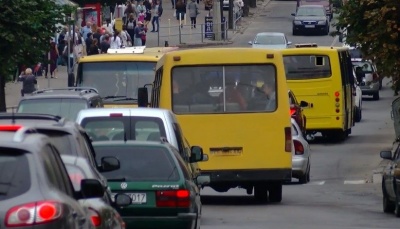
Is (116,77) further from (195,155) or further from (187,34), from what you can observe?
(187,34)

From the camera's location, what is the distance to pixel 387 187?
19828mm

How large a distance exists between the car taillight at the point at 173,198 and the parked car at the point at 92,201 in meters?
3.02

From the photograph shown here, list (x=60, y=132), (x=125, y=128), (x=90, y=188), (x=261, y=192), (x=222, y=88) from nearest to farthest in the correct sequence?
(x=90, y=188) → (x=60, y=132) → (x=125, y=128) → (x=222, y=88) → (x=261, y=192)

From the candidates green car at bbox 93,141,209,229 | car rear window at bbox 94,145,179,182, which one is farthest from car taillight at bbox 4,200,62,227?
car rear window at bbox 94,145,179,182

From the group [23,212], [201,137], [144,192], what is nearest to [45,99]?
[201,137]

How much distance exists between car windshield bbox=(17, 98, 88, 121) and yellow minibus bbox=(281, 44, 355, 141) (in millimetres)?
13020

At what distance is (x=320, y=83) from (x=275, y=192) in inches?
558

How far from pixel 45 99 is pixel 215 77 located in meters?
3.97

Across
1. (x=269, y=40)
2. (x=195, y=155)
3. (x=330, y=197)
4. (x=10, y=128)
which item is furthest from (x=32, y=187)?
(x=269, y=40)

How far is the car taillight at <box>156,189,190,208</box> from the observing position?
1326 cm

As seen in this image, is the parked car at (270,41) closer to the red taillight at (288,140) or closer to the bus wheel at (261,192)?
the bus wheel at (261,192)

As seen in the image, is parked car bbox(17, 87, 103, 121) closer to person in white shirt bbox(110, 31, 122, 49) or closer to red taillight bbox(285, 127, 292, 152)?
red taillight bbox(285, 127, 292, 152)

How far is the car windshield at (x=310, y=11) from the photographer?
6788cm

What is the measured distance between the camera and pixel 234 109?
21.0m
